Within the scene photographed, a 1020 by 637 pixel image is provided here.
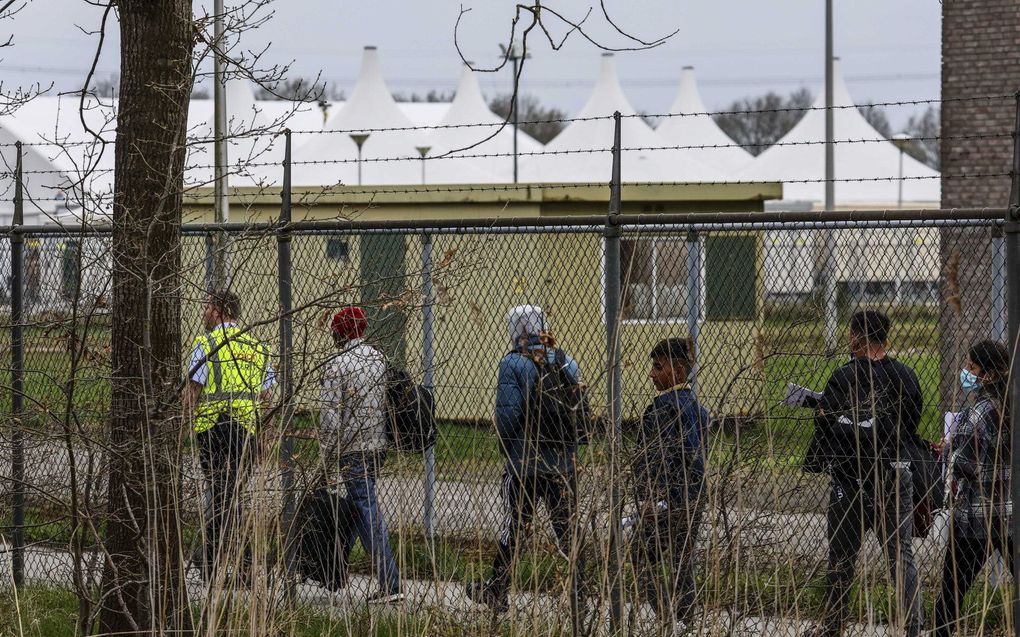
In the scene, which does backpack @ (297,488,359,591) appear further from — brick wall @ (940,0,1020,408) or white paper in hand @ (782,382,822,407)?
brick wall @ (940,0,1020,408)

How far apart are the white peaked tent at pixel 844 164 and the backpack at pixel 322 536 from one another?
91.8ft

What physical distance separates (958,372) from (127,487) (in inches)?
125

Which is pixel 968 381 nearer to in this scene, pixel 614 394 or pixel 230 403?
pixel 614 394

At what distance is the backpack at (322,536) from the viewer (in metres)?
5.92

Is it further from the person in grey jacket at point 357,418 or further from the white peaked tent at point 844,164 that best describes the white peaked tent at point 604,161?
the person in grey jacket at point 357,418

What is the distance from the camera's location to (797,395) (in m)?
5.17

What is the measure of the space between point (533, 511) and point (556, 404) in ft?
2.40

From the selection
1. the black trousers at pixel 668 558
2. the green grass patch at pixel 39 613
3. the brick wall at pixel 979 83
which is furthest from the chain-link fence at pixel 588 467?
the brick wall at pixel 979 83

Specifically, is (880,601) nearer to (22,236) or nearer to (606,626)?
(606,626)

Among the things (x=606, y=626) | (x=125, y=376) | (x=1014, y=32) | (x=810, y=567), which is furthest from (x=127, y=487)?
(x=1014, y=32)

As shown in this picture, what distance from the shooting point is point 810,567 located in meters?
5.00

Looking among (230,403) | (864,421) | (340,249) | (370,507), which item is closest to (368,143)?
(340,249)

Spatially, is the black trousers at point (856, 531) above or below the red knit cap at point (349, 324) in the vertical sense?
below

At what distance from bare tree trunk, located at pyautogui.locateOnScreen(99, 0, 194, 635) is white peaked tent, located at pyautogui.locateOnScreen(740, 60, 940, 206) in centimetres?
2924
